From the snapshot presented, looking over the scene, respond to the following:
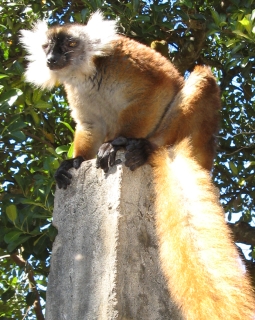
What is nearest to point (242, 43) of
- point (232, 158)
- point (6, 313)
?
point (232, 158)

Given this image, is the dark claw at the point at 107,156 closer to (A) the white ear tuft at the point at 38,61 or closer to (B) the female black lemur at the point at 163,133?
(B) the female black lemur at the point at 163,133

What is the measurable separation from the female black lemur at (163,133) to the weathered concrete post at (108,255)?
0.43ft

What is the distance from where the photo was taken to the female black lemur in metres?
2.94

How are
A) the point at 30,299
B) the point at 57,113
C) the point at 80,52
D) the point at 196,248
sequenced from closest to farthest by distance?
the point at 196,248 → the point at 80,52 → the point at 30,299 → the point at 57,113

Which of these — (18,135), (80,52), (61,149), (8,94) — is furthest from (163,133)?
(8,94)

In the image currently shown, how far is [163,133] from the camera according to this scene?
5062mm

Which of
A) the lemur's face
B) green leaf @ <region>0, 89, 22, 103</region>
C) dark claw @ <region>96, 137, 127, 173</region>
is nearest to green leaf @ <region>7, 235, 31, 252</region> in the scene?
green leaf @ <region>0, 89, 22, 103</region>

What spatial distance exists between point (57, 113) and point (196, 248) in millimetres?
5094

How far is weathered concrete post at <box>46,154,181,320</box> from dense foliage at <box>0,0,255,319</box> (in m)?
1.32

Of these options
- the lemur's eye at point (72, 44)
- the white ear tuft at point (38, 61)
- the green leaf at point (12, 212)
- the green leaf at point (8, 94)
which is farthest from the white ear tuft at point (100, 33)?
the green leaf at point (12, 212)

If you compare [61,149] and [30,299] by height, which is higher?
[61,149]

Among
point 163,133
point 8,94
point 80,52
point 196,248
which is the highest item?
point 80,52

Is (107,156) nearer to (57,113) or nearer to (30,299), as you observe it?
(30,299)

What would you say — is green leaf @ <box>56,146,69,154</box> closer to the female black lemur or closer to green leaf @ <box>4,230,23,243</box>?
the female black lemur
